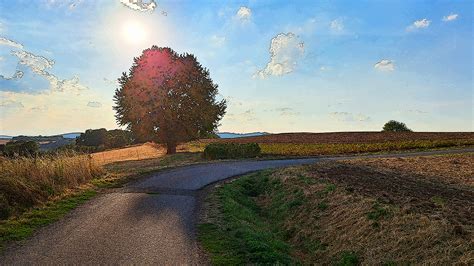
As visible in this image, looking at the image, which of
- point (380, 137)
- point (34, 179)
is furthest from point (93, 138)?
point (34, 179)

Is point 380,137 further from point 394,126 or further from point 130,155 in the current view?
point 130,155

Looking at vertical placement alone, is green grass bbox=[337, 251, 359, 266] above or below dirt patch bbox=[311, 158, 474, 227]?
below

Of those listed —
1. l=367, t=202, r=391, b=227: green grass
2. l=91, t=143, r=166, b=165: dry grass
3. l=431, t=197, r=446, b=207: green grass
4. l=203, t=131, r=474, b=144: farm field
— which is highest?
l=203, t=131, r=474, b=144: farm field

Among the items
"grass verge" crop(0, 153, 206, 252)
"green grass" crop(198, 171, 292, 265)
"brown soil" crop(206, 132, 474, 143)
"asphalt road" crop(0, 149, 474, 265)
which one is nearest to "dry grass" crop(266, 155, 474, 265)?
"green grass" crop(198, 171, 292, 265)

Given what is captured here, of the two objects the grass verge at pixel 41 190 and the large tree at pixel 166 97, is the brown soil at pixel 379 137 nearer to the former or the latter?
the large tree at pixel 166 97

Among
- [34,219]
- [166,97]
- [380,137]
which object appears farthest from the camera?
[380,137]

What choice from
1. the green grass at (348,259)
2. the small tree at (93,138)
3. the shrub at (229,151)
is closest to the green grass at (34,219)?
the green grass at (348,259)

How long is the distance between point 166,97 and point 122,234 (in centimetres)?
3271

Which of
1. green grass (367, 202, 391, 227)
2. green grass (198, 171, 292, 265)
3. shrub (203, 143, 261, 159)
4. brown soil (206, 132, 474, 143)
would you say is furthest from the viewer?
brown soil (206, 132, 474, 143)

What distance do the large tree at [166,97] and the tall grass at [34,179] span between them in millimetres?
23366

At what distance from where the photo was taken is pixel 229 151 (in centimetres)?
3575

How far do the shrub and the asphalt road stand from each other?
60.7ft

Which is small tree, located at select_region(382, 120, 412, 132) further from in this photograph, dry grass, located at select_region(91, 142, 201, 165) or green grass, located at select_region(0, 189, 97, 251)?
green grass, located at select_region(0, 189, 97, 251)

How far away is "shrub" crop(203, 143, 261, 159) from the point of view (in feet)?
116
